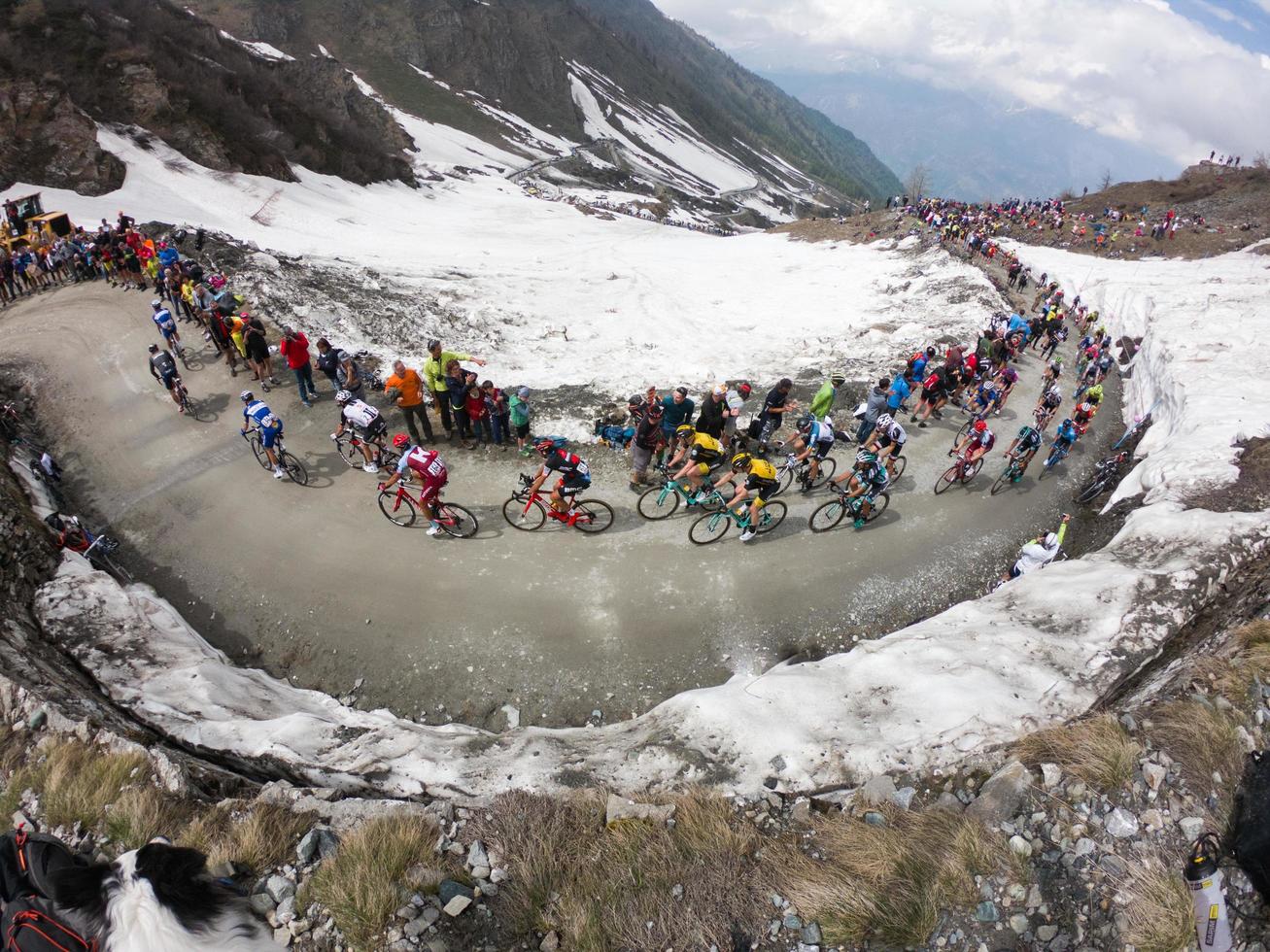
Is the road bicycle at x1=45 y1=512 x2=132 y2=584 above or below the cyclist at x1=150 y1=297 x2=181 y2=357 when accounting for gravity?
below

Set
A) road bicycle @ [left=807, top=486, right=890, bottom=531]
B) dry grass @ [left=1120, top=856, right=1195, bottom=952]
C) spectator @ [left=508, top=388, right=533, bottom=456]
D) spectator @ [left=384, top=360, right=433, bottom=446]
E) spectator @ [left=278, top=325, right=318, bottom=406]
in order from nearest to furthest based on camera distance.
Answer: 1. dry grass @ [left=1120, top=856, right=1195, bottom=952]
2. road bicycle @ [left=807, top=486, right=890, bottom=531]
3. spectator @ [left=384, top=360, right=433, bottom=446]
4. spectator @ [left=508, top=388, right=533, bottom=456]
5. spectator @ [left=278, top=325, right=318, bottom=406]

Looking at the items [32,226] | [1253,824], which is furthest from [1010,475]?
[32,226]

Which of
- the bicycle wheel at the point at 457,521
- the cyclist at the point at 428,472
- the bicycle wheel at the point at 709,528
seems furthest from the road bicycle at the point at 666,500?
the cyclist at the point at 428,472

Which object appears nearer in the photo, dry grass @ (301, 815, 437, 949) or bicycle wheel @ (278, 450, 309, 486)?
dry grass @ (301, 815, 437, 949)

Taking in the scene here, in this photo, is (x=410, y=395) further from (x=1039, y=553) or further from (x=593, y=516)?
(x=1039, y=553)

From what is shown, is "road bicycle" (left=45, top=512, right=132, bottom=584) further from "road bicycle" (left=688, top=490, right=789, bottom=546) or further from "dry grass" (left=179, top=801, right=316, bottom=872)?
"road bicycle" (left=688, top=490, right=789, bottom=546)

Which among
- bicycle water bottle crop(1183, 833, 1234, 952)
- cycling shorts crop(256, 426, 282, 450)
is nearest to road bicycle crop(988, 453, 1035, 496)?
bicycle water bottle crop(1183, 833, 1234, 952)

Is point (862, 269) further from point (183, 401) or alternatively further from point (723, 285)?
point (183, 401)
